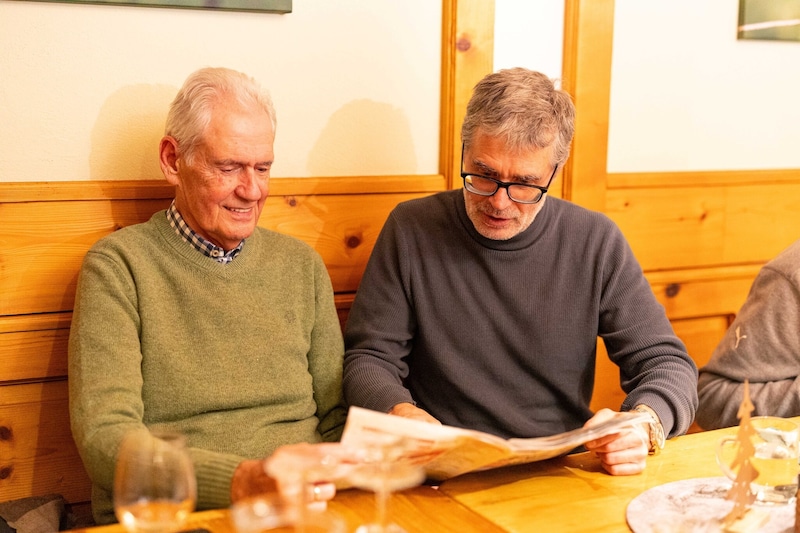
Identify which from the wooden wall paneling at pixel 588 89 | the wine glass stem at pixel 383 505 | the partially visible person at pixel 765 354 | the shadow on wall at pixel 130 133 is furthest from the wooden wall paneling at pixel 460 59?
the wine glass stem at pixel 383 505

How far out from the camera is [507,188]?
193 centimetres

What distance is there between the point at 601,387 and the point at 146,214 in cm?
151

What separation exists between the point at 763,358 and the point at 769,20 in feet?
4.42

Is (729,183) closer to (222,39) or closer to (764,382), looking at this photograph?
(764,382)

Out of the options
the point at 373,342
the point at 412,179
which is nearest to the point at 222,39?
the point at 412,179

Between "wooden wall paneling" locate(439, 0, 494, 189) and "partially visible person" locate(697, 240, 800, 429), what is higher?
"wooden wall paneling" locate(439, 0, 494, 189)

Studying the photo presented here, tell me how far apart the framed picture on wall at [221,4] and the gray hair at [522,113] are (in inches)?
22.0

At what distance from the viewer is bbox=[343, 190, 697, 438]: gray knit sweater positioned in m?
2.05

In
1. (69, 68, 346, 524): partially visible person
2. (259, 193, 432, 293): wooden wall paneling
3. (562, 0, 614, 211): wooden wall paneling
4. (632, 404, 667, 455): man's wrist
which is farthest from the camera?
(562, 0, 614, 211): wooden wall paneling

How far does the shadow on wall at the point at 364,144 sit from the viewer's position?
90.6 inches

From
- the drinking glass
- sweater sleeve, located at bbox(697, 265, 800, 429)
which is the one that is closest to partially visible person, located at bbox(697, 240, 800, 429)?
sweater sleeve, located at bbox(697, 265, 800, 429)

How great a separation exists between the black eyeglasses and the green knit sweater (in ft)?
1.37

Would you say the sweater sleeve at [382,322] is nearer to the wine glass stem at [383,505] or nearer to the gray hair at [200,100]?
the gray hair at [200,100]

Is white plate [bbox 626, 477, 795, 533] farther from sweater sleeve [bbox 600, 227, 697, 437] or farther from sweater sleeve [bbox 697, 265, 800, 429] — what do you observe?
sweater sleeve [bbox 697, 265, 800, 429]
